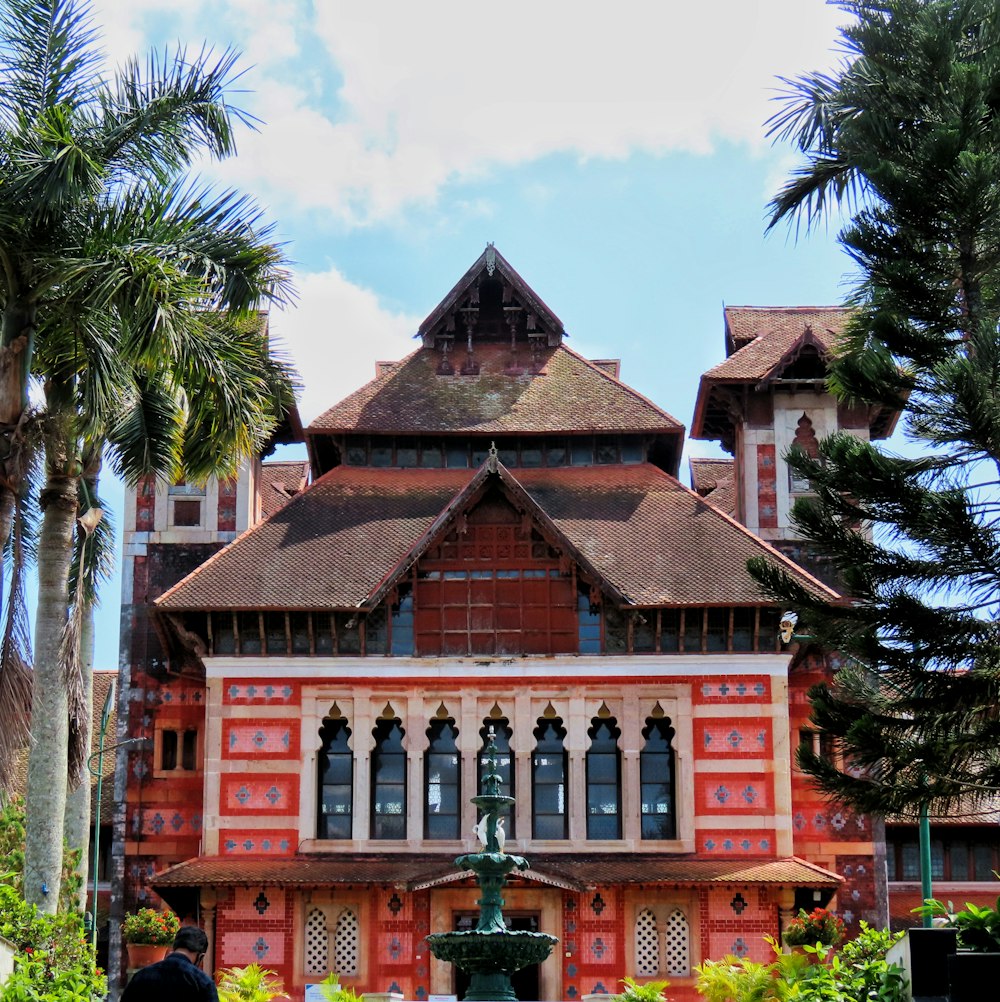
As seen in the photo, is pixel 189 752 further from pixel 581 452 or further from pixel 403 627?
pixel 581 452

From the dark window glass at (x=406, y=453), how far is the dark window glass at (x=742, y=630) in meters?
8.78

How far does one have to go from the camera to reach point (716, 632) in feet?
126

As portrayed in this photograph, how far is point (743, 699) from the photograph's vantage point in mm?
38062

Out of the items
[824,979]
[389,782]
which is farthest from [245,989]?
[389,782]

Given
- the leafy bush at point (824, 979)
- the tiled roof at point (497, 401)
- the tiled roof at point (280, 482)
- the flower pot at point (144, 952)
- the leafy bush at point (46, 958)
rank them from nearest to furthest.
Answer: the leafy bush at point (46, 958)
the leafy bush at point (824, 979)
the flower pot at point (144, 952)
the tiled roof at point (497, 401)
the tiled roof at point (280, 482)

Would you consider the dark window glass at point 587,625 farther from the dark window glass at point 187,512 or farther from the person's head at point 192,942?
the person's head at point 192,942

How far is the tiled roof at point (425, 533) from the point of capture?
38312mm

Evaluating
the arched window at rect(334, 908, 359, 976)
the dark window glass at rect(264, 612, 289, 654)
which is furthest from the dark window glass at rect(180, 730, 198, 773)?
the arched window at rect(334, 908, 359, 976)

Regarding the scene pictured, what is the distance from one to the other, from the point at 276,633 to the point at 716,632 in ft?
29.2

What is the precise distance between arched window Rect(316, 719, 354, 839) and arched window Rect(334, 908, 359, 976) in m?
1.67

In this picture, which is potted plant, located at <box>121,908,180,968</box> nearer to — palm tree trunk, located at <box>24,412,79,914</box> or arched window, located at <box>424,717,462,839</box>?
arched window, located at <box>424,717,462,839</box>

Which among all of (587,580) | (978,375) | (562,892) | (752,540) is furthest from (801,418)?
(978,375)

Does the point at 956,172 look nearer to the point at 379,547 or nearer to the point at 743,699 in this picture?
the point at 743,699

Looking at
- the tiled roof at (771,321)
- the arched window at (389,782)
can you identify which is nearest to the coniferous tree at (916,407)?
the arched window at (389,782)
